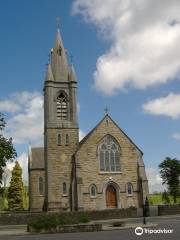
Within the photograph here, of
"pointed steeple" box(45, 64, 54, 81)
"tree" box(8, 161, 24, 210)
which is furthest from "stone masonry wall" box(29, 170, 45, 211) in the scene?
"pointed steeple" box(45, 64, 54, 81)

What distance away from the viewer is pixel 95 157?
48.9 m

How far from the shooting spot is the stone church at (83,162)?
47656 millimetres

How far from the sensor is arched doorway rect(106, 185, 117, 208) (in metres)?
48.3

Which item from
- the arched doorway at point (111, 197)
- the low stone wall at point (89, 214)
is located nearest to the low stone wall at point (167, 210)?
the low stone wall at point (89, 214)

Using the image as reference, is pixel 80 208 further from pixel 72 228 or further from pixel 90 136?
pixel 72 228

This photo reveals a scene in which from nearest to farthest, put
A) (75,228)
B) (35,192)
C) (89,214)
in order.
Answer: (75,228) < (89,214) < (35,192)

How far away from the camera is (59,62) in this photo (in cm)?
5500

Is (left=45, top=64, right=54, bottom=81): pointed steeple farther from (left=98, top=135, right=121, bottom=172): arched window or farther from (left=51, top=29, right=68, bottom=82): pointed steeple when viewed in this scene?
(left=98, top=135, right=121, bottom=172): arched window

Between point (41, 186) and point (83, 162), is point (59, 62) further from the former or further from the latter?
point (41, 186)

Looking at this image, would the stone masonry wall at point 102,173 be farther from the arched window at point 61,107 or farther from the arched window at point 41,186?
the arched window at point 41,186

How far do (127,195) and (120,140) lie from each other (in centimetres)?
654

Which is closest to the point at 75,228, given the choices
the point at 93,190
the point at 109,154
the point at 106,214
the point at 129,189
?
the point at 106,214

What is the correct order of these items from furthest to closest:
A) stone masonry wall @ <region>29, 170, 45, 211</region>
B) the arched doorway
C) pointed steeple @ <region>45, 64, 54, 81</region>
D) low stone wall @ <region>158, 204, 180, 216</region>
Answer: stone masonry wall @ <region>29, 170, 45, 211</region>, pointed steeple @ <region>45, 64, 54, 81</region>, the arched doorway, low stone wall @ <region>158, 204, 180, 216</region>

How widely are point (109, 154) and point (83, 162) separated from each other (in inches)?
138
